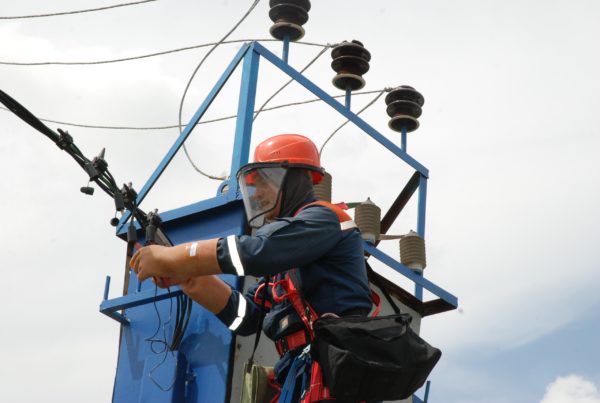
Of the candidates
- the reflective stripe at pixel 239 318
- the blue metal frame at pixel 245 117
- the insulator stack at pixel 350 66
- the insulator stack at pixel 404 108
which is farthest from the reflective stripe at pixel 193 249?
the insulator stack at pixel 404 108

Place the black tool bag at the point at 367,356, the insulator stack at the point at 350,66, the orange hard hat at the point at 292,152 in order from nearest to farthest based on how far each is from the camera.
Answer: the black tool bag at the point at 367,356
the orange hard hat at the point at 292,152
the insulator stack at the point at 350,66

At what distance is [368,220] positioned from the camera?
834 cm

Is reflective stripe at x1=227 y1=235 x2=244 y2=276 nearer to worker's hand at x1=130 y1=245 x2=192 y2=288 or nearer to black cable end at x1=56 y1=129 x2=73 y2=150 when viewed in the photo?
worker's hand at x1=130 y1=245 x2=192 y2=288

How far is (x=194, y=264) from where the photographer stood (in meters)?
5.24

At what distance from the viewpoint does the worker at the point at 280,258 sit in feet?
16.9

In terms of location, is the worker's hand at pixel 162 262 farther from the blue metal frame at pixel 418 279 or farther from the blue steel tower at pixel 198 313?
the blue metal frame at pixel 418 279

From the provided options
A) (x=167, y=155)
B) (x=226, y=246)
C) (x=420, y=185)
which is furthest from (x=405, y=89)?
(x=226, y=246)

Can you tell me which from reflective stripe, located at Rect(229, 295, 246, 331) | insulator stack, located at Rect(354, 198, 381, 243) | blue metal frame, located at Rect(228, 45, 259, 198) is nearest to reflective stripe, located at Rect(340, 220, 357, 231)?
reflective stripe, located at Rect(229, 295, 246, 331)

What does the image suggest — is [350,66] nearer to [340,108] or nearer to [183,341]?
[340,108]

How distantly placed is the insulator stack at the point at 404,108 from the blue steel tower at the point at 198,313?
1.69m

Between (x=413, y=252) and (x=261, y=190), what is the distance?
3.04 m

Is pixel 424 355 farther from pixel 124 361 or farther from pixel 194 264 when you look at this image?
pixel 124 361

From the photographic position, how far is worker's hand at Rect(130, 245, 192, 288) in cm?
528

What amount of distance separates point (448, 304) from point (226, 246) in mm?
3724
